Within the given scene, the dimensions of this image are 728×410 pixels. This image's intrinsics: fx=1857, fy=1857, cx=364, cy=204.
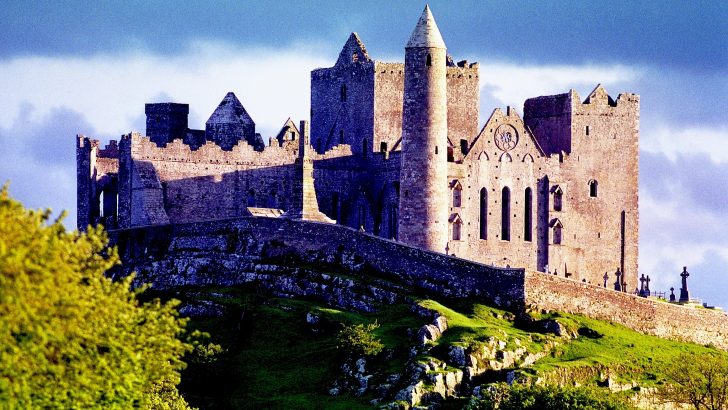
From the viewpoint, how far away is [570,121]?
118m

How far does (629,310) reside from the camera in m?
96.3

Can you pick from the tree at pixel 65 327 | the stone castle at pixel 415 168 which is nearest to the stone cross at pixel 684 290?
the stone castle at pixel 415 168

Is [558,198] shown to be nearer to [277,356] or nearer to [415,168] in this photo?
[415,168]

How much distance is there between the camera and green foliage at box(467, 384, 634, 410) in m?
76.3

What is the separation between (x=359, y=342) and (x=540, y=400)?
10563 millimetres

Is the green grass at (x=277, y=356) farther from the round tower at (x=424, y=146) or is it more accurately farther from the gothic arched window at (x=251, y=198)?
the gothic arched window at (x=251, y=198)

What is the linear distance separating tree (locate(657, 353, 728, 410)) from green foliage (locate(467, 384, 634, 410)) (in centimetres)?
881

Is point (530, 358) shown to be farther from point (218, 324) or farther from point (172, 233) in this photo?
point (172, 233)

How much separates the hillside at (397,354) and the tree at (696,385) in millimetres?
714

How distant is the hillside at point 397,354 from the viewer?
8144cm

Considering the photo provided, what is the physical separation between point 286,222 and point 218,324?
9.09 m

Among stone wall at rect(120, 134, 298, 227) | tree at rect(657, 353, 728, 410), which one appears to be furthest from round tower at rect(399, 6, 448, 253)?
tree at rect(657, 353, 728, 410)

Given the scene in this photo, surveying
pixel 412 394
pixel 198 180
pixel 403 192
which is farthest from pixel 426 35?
pixel 412 394

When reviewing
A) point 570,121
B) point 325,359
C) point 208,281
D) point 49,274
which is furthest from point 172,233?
point 49,274
